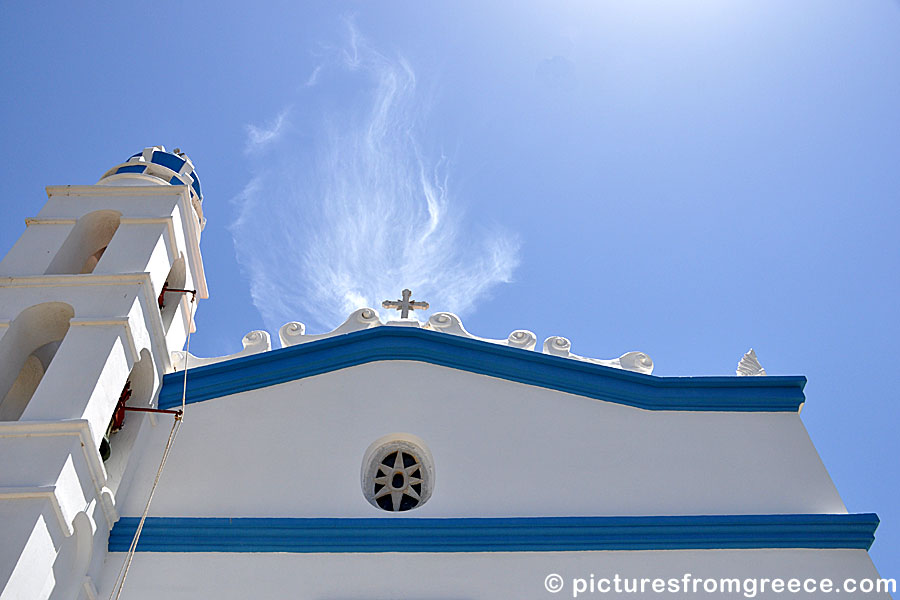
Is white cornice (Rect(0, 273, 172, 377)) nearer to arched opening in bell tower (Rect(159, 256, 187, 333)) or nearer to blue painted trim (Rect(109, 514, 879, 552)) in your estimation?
arched opening in bell tower (Rect(159, 256, 187, 333))

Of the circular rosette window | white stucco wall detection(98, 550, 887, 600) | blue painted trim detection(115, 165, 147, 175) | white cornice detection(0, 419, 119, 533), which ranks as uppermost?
blue painted trim detection(115, 165, 147, 175)

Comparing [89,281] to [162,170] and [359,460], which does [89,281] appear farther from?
[359,460]

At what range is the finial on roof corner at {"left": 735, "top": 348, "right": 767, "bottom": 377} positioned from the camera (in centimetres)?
851

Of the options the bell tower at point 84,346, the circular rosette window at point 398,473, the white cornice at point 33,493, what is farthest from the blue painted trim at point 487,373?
the white cornice at point 33,493

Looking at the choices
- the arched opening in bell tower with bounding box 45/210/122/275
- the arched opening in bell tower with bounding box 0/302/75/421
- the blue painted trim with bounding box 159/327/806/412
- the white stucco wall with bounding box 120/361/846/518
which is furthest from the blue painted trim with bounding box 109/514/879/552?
the arched opening in bell tower with bounding box 45/210/122/275

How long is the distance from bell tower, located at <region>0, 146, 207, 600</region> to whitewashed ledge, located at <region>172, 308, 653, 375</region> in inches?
30.0

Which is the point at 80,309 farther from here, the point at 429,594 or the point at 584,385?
the point at 584,385

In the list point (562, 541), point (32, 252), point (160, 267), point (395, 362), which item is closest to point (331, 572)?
point (562, 541)

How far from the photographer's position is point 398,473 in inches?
307

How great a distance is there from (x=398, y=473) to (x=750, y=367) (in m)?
3.55

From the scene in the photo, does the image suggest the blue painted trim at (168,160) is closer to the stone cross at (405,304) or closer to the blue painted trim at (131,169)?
the blue painted trim at (131,169)

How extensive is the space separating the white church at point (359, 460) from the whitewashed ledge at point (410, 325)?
0.09 feet

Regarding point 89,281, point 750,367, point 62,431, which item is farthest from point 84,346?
point 750,367

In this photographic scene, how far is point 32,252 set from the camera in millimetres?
8633
